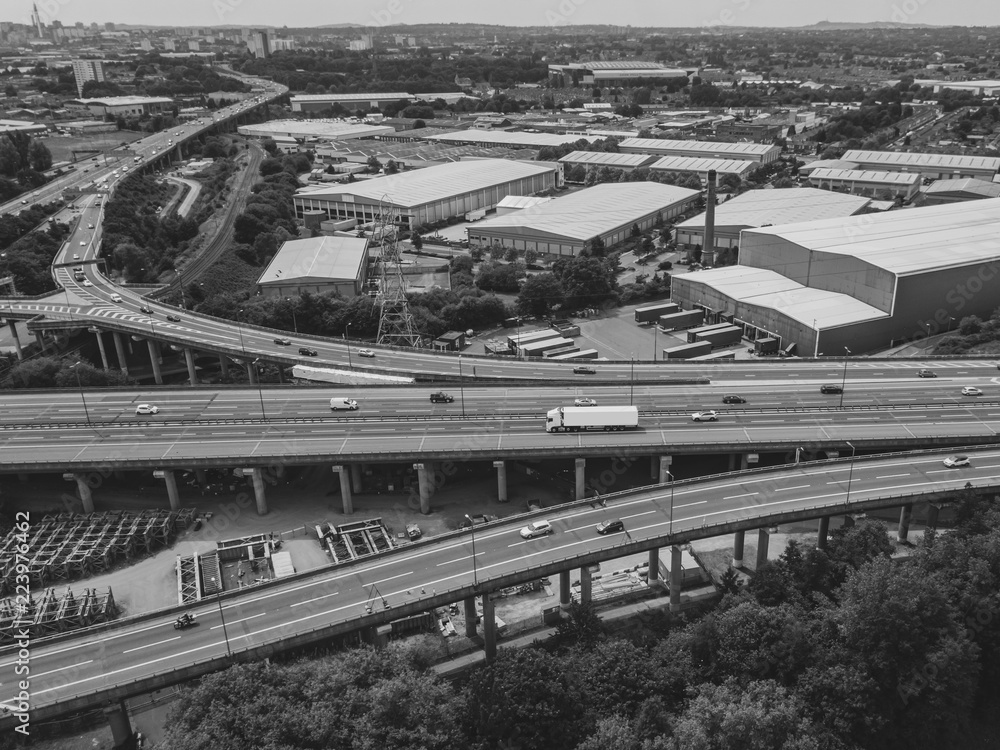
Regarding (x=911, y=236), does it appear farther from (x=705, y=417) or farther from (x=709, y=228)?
(x=705, y=417)

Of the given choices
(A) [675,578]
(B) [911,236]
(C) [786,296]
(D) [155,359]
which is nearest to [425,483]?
(A) [675,578]

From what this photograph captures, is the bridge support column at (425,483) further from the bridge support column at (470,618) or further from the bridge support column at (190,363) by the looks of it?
the bridge support column at (190,363)

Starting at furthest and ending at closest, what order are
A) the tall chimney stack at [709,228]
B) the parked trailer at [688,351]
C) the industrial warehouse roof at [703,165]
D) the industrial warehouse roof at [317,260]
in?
1. the industrial warehouse roof at [703,165]
2. the tall chimney stack at [709,228]
3. the industrial warehouse roof at [317,260]
4. the parked trailer at [688,351]

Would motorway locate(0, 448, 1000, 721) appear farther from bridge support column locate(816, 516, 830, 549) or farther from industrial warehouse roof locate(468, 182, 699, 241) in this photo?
industrial warehouse roof locate(468, 182, 699, 241)

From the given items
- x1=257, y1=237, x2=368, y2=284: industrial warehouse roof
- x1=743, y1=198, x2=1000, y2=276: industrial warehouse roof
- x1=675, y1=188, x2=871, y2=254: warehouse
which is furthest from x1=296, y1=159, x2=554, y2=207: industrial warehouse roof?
x1=743, y1=198, x2=1000, y2=276: industrial warehouse roof

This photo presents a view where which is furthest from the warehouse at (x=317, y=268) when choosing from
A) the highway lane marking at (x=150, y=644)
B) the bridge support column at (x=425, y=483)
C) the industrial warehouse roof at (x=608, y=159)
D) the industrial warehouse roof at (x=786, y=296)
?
the industrial warehouse roof at (x=608, y=159)

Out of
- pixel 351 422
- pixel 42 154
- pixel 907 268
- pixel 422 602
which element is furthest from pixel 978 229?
pixel 42 154
